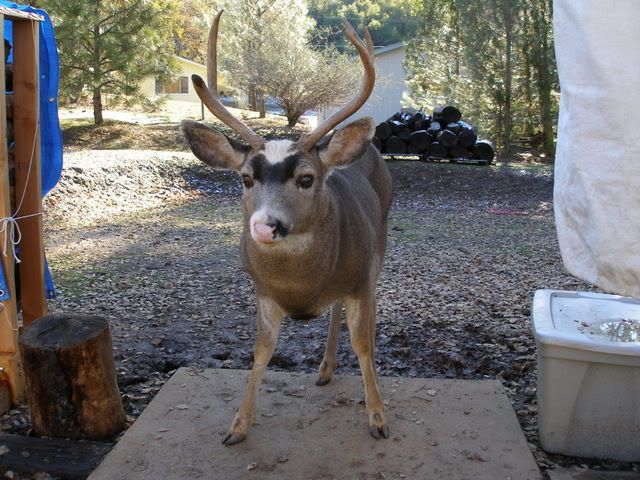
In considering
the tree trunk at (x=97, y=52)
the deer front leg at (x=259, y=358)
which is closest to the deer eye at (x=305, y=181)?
the deer front leg at (x=259, y=358)

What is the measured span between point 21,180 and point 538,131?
18010 mm

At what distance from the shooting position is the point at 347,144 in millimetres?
3584

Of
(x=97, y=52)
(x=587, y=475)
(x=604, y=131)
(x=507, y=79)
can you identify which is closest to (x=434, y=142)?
(x=507, y=79)

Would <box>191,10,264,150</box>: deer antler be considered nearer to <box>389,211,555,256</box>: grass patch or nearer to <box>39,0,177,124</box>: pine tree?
<box>389,211,555,256</box>: grass patch

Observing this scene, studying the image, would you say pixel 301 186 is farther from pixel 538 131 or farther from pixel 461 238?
pixel 538 131

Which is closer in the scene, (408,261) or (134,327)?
(134,327)

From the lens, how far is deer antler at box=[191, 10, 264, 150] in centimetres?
351

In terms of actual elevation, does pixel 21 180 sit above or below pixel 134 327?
above

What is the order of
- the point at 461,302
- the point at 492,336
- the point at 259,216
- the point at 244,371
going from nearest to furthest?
the point at 259,216, the point at 244,371, the point at 492,336, the point at 461,302

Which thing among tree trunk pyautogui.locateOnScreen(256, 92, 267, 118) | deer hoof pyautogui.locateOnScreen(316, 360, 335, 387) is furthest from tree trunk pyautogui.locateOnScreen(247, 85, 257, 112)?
deer hoof pyautogui.locateOnScreen(316, 360, 335, 387)

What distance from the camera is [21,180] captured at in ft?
13.1

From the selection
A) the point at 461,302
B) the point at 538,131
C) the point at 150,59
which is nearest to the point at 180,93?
the point at 150,59

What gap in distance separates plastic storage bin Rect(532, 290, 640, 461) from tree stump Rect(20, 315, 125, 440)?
6.99 feet

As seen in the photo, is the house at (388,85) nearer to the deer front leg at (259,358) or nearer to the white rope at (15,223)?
the white rope at (15,223)
